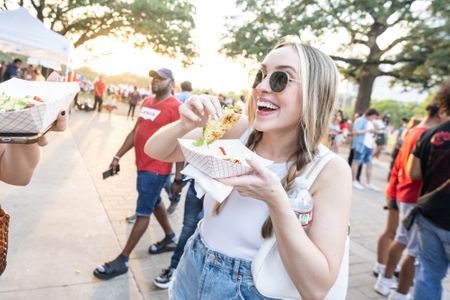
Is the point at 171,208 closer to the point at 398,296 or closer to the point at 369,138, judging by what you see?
the point at 398,296

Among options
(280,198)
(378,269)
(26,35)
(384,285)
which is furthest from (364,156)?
(26,35)

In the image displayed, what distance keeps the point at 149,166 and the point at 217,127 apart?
1904 mm

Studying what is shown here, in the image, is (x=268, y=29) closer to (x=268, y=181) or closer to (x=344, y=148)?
(x=344, y=148)

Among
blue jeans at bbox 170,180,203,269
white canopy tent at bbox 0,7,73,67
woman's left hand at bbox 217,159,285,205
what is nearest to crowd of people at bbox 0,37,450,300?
woman's left hand at bbox 217,159,285,205

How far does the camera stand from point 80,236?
11.9ft

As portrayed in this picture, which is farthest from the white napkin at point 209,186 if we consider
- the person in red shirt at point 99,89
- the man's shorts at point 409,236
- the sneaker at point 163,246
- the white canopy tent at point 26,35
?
the person in red shirt at point 99,89

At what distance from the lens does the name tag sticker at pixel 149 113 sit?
3.27m

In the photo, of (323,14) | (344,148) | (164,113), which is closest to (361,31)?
(323,14)

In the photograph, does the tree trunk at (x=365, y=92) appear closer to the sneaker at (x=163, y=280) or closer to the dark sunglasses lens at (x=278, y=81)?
the sneaker at (x=163, y=280)

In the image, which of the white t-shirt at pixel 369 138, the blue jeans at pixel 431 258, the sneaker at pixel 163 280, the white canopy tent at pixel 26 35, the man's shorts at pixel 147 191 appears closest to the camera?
the blue jeans at pixel 431 258

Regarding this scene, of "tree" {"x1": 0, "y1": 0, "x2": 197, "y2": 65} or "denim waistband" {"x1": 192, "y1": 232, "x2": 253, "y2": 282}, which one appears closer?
"denim waistband" {"x1": 192, "y1": 232, "x2": 253, "y2": 282}

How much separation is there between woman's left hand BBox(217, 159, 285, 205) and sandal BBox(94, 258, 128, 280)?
2330mm

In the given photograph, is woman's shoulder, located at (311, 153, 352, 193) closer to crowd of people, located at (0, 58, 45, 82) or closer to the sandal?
the sandal

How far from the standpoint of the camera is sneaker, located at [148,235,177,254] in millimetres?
3533
